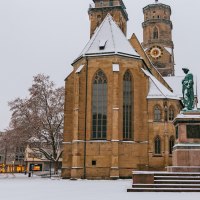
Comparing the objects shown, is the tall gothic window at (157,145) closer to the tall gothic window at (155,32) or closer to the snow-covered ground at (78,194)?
the snow-covered ground at (78,194)

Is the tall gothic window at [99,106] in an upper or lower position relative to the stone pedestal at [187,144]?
upper

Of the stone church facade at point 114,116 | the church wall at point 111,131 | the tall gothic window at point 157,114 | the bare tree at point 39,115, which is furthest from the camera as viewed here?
the bare tree at point 39,115

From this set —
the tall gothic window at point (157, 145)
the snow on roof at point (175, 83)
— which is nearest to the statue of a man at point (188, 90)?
the tall gothic window at point (157, 145)

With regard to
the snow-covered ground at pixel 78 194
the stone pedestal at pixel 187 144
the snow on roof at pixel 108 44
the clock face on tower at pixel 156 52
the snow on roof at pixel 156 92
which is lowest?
the snow-covered ground at pixel 78 194

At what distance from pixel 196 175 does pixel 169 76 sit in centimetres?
5257

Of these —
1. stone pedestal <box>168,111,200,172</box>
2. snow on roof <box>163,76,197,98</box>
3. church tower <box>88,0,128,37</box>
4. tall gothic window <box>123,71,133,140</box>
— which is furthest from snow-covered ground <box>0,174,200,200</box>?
snow on roof <box>163,76,197,98</box>

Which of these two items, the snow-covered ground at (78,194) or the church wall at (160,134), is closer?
the snow-covered ground at (78,194)

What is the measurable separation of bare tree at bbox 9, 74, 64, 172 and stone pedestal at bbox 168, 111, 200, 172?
24902 mm

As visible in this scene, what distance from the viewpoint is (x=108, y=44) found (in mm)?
39406

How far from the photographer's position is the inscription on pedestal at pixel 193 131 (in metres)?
21.5

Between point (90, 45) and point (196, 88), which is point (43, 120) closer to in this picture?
point (90, 45)

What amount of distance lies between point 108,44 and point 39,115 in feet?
42.5

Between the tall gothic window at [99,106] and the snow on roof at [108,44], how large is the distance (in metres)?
2.52

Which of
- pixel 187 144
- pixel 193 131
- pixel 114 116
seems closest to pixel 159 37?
pixel 114 116
